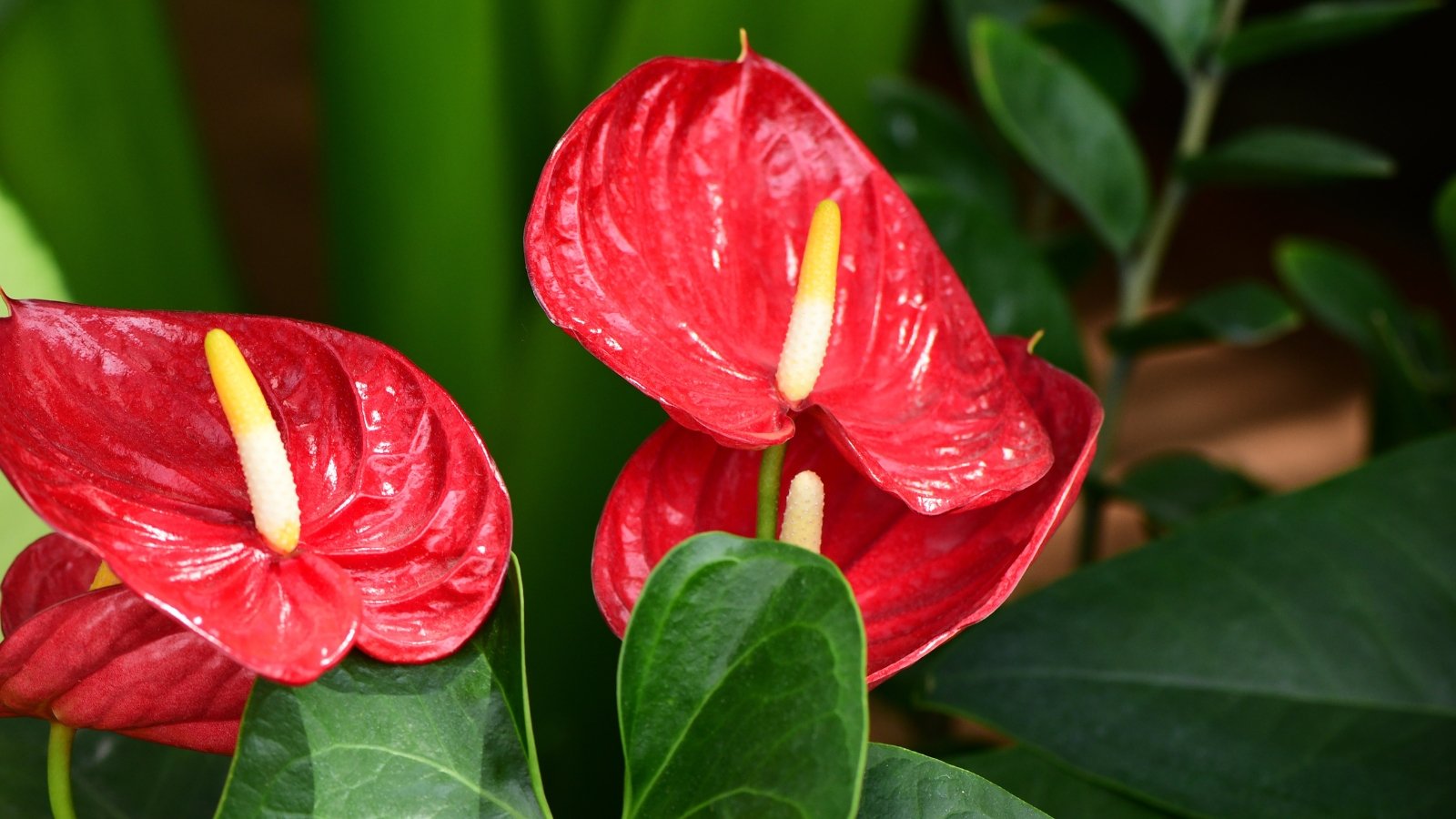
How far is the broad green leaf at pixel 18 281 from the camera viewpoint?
38 cm

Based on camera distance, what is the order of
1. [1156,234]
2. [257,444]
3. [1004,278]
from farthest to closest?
[1156,234]
[1004,278]
[257,444]

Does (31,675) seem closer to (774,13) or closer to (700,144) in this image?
(700,144)

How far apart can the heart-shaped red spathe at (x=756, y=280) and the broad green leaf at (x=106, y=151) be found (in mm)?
364

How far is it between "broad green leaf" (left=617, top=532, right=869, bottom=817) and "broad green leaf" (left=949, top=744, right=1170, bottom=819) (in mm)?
168

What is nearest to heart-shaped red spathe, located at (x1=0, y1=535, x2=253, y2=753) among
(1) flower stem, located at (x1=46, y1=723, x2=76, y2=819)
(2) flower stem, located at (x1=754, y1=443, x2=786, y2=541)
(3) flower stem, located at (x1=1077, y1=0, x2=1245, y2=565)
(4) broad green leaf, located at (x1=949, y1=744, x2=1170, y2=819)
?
(1) flower stem, located at (x1=46, y1=723, x2=76, y2=819)

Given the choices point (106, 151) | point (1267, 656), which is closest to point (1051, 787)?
point (1267, 656)

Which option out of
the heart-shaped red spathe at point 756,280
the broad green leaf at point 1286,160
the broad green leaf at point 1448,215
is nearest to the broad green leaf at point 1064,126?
the broad green leaf at point 1286,160

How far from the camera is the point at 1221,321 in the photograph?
0.64 meters

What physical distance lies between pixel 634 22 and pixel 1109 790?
346mm

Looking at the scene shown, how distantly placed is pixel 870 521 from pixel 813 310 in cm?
7

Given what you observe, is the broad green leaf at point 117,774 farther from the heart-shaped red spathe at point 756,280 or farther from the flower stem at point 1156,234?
the flower stem at point 1156,234

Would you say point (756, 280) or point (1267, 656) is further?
point (1267, 656)

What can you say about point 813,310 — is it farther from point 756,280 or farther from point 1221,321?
point 1221,321

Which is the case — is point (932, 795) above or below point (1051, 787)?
above
